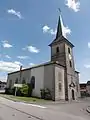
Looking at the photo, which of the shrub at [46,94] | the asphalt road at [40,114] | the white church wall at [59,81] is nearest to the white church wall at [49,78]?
the shrub at [46,94]

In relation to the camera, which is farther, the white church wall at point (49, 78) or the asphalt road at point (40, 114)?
the white church wall at point (49, 78)

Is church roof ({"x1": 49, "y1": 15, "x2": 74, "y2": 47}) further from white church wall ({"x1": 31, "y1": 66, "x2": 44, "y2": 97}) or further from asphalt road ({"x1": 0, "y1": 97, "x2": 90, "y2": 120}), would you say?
asphalt road ({"x1": 0, "y1": 97, "x2": 90, "y2": 120})

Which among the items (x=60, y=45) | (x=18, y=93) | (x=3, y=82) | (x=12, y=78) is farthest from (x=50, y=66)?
(x=3, y=82)

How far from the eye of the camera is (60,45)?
110 ft

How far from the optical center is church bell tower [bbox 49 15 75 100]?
30062mm

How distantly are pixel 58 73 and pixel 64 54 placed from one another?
5997mm

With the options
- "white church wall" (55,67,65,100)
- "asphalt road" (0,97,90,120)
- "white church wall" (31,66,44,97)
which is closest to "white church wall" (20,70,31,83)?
"white church wall" (31,66,44,97)

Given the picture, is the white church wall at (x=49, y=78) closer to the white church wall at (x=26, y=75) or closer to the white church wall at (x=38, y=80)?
the white church wall at (x=38, y=80)

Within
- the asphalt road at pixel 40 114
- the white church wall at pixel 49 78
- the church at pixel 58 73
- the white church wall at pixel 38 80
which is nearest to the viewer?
the asphalt road at pixel 40 114

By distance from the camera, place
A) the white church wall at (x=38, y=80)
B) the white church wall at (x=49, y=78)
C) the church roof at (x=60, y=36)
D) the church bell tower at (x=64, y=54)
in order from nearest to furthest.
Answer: the white church wall at (x=49, y=78) < the white church wall at (x=38, y=80) < the church bell tower at (x=64, y=54) < the church roof at (x=60, y=36)

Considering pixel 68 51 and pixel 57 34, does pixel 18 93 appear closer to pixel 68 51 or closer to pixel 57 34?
pixel 68 51

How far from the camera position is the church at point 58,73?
88.1 feet

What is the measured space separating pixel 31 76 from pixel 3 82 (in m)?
60.9

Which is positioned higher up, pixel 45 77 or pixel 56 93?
pixel 45 77
